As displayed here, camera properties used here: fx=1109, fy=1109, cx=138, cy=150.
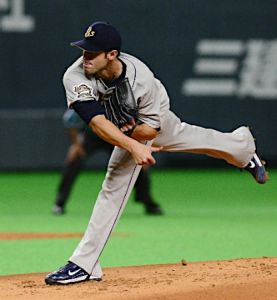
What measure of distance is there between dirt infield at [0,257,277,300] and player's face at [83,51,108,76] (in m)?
1.28

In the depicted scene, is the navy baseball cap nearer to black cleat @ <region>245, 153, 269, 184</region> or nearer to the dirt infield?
the dirt infield

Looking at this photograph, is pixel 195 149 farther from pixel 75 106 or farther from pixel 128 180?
pixel 75 106

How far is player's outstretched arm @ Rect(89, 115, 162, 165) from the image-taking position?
6.22m

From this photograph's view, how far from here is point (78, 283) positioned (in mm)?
6723

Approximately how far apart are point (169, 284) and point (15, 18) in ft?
29.0

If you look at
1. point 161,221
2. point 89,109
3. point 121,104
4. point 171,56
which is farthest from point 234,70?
point 89,109

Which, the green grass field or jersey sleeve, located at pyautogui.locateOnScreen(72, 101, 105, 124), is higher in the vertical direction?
jersey sleeve, located at pyautogui.locateOnScreen(72, 101, 105, 124)

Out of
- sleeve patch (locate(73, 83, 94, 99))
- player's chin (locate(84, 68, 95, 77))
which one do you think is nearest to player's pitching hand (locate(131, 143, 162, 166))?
sleeve patch (locate(73, 83, 94, 99))

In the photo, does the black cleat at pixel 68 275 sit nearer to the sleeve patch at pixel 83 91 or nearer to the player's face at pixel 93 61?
the sleeve patch at pixel 83 91

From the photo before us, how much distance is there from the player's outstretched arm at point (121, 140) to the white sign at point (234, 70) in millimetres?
9364

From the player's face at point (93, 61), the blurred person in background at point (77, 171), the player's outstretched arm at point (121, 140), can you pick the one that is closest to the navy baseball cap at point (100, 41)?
the player's face at point (93, 61)

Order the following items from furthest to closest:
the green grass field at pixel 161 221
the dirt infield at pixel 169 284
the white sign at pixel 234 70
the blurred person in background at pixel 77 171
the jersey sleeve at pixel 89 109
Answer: the white sign at pixel 234 70 < the blurred person in background at pixel 77 171 < the green grass field at pixel 161 221 < the jersey sleeve at pixel 89 109 < the dirt infield at pixel 169 284

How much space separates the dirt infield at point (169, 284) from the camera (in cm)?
616

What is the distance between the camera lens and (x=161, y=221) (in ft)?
34.7
